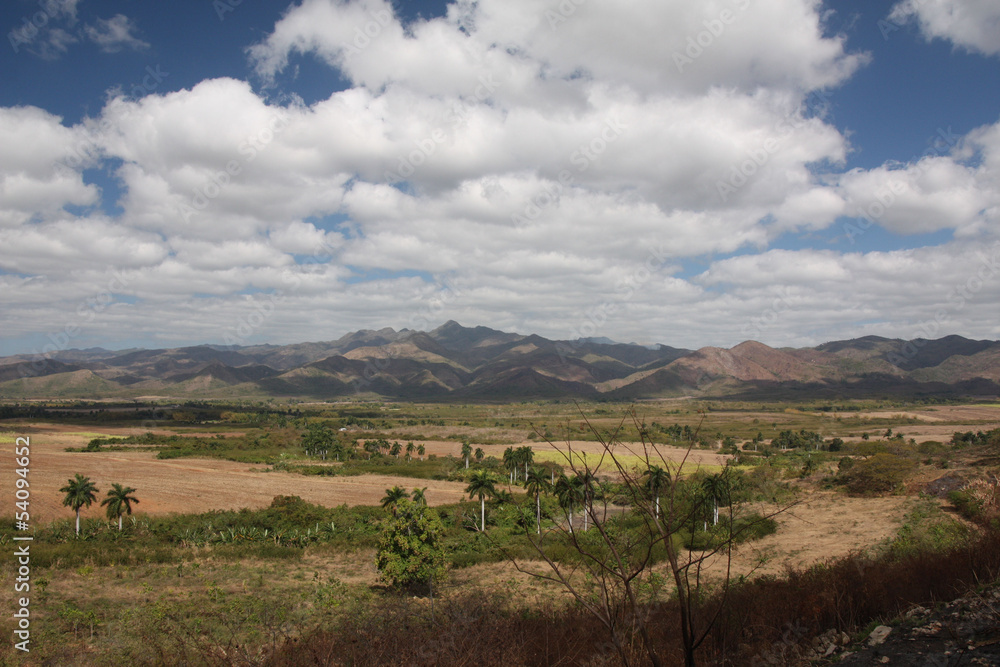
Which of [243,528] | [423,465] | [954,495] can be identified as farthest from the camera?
[423,465]

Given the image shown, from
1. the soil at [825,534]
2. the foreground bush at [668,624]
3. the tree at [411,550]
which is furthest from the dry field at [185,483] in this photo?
the foreground bush at [668,624]

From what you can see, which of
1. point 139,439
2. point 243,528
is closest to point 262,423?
point 139,439

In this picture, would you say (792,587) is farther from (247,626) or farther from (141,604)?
(141,604)

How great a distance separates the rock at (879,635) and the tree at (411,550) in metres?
20.0

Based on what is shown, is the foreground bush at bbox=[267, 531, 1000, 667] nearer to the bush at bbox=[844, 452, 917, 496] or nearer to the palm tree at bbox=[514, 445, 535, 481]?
the bush at bbox=[844, 452, 917, 496]

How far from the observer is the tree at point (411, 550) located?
2556cm

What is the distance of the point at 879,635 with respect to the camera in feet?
30.3

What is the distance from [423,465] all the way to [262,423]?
8482 centimetres

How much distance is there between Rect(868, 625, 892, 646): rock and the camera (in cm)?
896

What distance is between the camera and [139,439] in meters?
97.1

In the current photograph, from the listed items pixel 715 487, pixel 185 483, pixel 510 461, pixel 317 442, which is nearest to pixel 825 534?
pixel 715 487

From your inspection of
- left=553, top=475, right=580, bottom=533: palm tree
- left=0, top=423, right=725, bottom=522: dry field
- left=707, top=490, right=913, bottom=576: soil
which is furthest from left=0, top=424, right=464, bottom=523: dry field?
left=707, top=490, right=913, bottom=576: soil

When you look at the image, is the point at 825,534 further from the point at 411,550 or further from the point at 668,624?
the point at 668,624

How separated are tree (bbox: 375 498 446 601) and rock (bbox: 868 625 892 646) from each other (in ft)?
65.7
